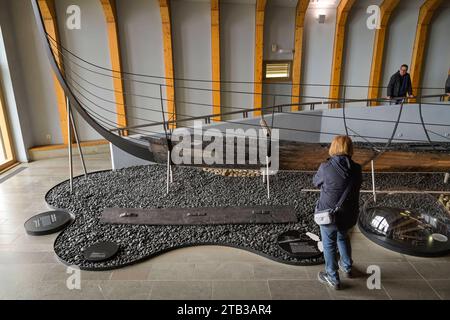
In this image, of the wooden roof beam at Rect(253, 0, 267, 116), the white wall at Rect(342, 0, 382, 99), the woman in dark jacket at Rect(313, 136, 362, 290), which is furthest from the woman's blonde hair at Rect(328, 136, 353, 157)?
the white wall at Rect(342, 0, 382, 99)

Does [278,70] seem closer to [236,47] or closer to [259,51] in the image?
[259,51]

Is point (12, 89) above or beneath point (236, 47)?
beneath

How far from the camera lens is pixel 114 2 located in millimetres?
6270

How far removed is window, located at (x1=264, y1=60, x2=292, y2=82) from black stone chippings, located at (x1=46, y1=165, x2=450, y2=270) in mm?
3541

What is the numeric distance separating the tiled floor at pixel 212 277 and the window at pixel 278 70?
537cm

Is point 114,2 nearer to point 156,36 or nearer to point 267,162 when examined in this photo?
point 156,36

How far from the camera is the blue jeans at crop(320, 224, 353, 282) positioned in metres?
2.39

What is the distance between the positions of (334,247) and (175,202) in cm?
220

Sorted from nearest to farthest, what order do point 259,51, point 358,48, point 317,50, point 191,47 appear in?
point 191,47 → point 259,51 → point 317,50 → point 358,48

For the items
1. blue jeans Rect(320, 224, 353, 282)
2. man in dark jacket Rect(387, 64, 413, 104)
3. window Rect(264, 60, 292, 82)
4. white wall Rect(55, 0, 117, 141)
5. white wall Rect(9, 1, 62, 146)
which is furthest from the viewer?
window Rect(264, 60, 292, 82)

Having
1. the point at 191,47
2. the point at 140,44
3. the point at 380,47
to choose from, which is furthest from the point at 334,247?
the point at 380,47

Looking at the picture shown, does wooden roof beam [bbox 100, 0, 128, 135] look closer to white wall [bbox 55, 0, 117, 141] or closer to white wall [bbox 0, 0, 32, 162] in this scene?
white wall [bbox 55, 0, 117, 141]

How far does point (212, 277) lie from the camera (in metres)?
2.67

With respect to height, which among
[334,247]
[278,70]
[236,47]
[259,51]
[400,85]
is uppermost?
[236,47]
